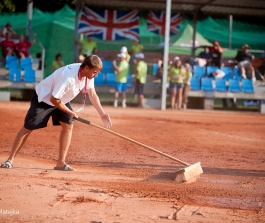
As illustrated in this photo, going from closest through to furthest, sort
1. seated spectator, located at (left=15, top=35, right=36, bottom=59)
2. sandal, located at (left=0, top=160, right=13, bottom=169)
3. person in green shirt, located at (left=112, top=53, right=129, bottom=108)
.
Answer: sandal, located at (left=0, top=160, right=13, bottom=169) < person in green shirt, located at (left=112, top=53, right=129, bottom=108) < seated spectator, located at (left=15, top=35, right=36, bottom=59)

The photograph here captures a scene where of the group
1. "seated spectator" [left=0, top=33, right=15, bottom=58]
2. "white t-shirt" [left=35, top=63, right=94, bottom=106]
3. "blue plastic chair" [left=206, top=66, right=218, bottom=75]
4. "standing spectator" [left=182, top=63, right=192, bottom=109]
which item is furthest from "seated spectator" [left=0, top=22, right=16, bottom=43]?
"white t-shirt" [left=35, top=63, right=94, bottom=106]

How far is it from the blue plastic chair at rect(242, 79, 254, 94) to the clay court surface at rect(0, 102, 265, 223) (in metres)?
12.2

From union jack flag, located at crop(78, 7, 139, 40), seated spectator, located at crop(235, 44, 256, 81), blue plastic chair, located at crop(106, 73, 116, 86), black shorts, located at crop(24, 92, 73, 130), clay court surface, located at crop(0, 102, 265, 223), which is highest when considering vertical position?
union jack flag, located at crop(78, 7, 139, 40)

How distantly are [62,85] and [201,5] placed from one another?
21094 millimetres

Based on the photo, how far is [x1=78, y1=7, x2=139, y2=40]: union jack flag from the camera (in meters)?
27.7

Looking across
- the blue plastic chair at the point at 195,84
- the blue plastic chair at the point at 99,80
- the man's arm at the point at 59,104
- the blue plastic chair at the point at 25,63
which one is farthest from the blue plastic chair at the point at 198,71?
the man's arm at the point at 59,104

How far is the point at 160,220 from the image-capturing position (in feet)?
19.9

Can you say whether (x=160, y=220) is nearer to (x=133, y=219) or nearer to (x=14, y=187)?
(x=133, y=219)

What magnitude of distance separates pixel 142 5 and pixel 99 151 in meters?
17.7

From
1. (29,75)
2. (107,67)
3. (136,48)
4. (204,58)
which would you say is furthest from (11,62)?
(204,58)

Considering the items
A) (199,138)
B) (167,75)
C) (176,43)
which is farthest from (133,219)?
(176,43)

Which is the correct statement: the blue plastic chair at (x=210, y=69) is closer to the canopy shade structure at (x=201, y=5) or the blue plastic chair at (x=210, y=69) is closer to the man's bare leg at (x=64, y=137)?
the canopy shade structure at (x=201, y=5)

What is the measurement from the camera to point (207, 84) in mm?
27312

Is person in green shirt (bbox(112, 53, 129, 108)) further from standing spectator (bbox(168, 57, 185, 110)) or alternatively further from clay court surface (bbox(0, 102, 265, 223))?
clay court surface (bbox(0, 102, 265, 223))
